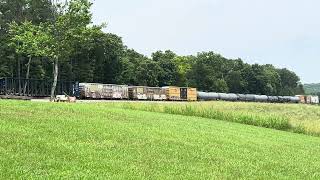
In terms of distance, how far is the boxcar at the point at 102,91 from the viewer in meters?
78.8

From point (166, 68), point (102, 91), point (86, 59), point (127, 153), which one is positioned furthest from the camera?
point (166, 68)

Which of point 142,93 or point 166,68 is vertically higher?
point 166,68

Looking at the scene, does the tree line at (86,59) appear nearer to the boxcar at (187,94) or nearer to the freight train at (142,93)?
the freight train at (142,93)

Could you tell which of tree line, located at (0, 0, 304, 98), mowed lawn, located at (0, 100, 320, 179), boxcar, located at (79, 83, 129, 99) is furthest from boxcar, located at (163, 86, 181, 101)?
mowed lawn, located at (0, 100, 320, 179)

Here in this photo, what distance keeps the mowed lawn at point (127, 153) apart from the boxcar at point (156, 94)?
232ft

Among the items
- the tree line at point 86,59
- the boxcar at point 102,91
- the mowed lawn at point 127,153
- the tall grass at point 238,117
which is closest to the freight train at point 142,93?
the boxcar at point 102,91

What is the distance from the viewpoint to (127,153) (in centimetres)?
1436

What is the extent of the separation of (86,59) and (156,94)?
22059 mm

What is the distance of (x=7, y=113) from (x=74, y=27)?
42.4 m

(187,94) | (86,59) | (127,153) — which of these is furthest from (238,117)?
(86,59)

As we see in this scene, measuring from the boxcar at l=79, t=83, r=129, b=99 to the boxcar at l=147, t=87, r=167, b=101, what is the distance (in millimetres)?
5517

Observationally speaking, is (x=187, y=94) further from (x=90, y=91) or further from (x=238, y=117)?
(x=238, y=117)

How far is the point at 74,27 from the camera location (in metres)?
61.5

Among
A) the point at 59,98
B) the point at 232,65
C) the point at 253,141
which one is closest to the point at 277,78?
the point at 232,65
